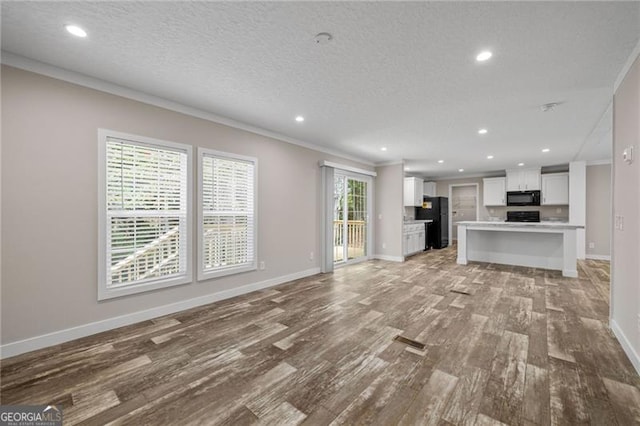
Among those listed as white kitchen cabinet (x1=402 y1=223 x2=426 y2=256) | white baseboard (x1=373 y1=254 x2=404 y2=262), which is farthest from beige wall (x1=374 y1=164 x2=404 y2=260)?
white kitchen cabinet (x1=402 y1=223 x2=426 y2=256)

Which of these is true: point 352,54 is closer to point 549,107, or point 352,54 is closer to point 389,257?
point 549,107

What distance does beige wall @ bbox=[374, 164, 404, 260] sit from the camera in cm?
648

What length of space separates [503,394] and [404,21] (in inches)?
104

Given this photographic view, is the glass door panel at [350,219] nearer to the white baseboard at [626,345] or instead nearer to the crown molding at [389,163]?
the crown molding at [389,163]

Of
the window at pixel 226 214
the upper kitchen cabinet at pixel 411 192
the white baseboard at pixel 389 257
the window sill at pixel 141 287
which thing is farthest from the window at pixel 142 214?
the upper kitchen cabinet at pixel 411 192

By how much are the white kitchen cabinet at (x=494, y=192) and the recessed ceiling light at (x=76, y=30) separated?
970 cm

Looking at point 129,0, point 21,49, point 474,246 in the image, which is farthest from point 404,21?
point 474,246

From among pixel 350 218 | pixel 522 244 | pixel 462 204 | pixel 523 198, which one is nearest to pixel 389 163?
pixel 350 218

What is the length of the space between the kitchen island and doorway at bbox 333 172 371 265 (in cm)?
231

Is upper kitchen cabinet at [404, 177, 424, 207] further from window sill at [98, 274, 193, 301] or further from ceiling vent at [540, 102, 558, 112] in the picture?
window sill at [98, 274, 193, 301]

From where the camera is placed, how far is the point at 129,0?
1.64 metres

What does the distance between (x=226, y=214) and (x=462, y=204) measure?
29.8 ft

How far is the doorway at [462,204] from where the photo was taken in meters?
9.48

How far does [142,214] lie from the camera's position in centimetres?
293
